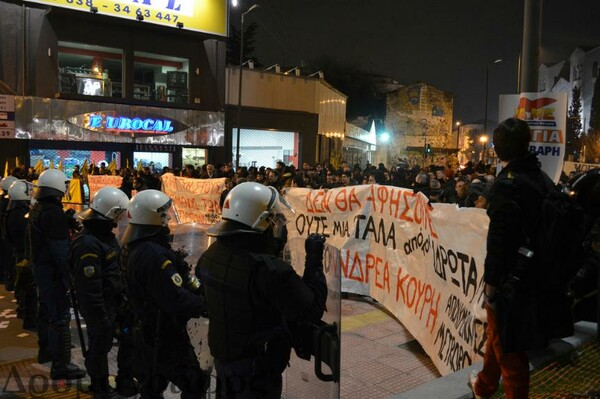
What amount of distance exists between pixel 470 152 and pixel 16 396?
70198 mm

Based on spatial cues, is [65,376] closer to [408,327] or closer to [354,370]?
[354,370]

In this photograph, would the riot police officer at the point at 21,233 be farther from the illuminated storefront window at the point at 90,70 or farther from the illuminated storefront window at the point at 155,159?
the illuminated storefront window at the point at 155,159

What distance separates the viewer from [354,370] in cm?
555

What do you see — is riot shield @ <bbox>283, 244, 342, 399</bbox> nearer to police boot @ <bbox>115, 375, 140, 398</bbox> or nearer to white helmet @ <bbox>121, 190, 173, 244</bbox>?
white helmet @ <bbox>121, 190, 173, 244</bbox>

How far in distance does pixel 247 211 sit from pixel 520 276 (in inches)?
63.5

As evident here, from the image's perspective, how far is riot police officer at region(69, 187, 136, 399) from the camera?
4602 millimetres

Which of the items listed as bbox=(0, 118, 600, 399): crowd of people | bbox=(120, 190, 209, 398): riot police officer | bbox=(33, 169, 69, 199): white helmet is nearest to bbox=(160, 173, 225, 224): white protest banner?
bbox=(33, 169, 69, 199): white helmet

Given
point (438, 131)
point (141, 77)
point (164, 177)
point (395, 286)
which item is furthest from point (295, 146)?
point (438, 131)

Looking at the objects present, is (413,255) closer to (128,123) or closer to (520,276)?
(520,276)

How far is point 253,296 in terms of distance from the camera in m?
2.85

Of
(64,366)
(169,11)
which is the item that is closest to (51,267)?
(64,366)

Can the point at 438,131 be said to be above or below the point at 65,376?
above

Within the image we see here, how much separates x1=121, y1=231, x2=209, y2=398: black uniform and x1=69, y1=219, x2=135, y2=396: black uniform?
725 mm

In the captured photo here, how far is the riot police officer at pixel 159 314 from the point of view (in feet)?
11.9
